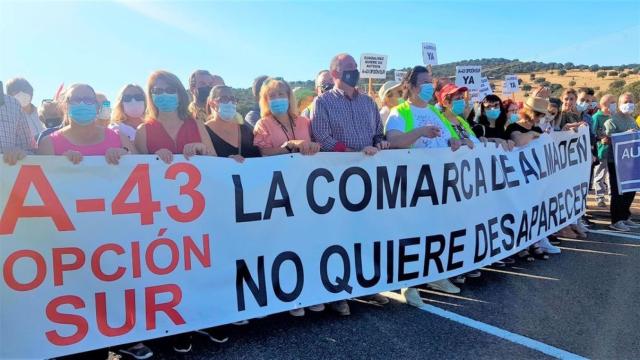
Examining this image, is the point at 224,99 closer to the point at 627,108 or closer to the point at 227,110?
the point at 227,110

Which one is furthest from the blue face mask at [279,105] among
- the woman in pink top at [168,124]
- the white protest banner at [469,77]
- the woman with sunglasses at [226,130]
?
the white protest banner at [469,77]

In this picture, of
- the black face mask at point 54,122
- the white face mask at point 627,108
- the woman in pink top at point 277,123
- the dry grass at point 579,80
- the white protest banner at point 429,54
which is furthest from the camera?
the dry grass at point 579,80

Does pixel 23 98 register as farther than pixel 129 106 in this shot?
Yes

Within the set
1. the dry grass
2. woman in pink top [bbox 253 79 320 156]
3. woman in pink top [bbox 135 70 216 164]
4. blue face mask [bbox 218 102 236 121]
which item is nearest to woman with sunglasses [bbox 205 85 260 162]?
blue face mask [bbox 218 102 236 121]

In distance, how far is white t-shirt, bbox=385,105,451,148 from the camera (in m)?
4.52

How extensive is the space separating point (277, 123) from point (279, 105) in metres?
0.16

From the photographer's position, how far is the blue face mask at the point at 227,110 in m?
3.87

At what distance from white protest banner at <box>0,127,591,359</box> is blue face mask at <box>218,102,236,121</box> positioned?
20.3 inches

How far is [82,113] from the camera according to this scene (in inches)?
128

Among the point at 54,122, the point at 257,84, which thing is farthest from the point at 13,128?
the point at 257,84

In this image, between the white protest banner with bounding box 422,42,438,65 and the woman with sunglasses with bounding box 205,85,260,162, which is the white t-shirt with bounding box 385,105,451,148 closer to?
the woman with sunglasses with bounding box 205,85,260,162

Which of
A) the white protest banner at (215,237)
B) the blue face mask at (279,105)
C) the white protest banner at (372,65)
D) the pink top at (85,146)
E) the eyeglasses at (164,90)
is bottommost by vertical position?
the white protest banner at (215,237)

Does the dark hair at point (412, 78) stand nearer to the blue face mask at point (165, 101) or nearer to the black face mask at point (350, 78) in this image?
the black face mask at point (350, 78)

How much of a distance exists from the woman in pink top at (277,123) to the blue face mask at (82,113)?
4.15 ft
